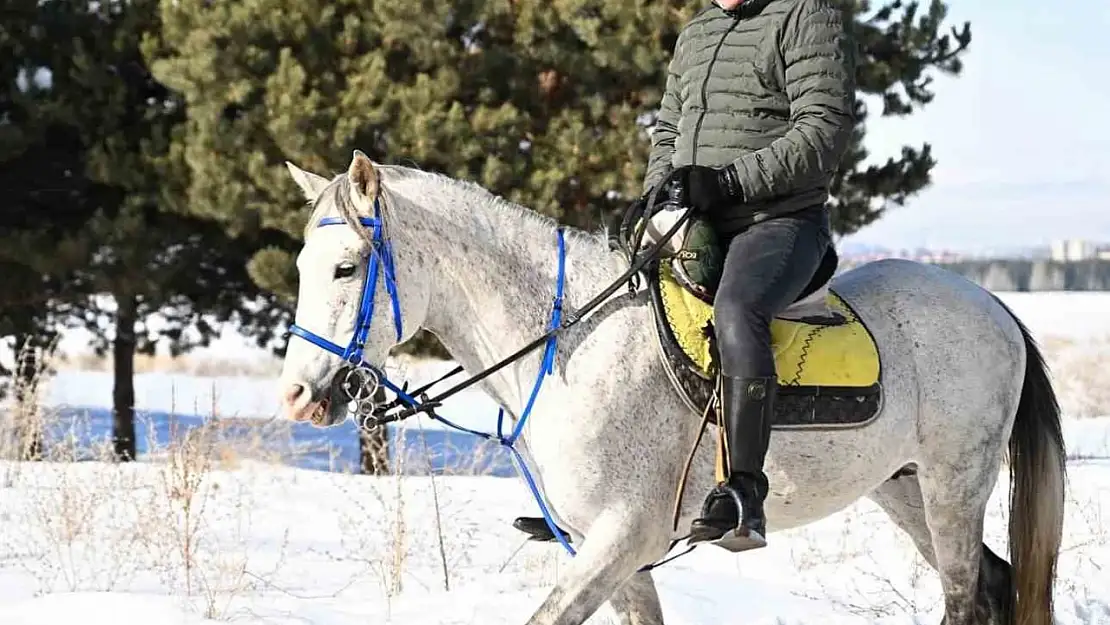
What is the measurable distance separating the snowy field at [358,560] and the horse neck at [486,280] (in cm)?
192

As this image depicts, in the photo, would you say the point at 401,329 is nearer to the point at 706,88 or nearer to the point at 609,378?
the point at 609,378

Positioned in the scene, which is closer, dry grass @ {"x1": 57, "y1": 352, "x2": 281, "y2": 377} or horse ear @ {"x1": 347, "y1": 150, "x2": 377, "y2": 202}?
horse ear @ {"x1": 347, "y1": 150, "x2": 377, "y2": 202}

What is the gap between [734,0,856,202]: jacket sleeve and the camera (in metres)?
3.44

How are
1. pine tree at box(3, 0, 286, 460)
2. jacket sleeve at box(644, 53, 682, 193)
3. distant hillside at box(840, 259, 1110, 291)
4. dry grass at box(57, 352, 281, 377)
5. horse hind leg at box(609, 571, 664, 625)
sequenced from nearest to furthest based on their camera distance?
horse hind leg at box(609, 571, 664, 625)
jacket sleeve at box(644, 53, 682, 193)
pine tree at box(3, 0, 286, 460)
dry grass at box(57, 352, 281, 377)
distant hillside at box(840, 259, 1110, 291)

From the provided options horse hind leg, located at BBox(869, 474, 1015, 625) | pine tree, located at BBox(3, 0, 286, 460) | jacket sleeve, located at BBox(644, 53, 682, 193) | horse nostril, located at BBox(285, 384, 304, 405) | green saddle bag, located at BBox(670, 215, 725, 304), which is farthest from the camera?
pine tree, located at BBox(3, 0, 286, 460)

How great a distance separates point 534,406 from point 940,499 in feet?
5.58

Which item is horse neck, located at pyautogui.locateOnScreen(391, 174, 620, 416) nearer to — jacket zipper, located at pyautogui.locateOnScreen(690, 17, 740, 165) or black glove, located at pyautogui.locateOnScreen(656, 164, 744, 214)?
black glove, located at pyautogui.locateOnScreen(656, 164, 744, 214)

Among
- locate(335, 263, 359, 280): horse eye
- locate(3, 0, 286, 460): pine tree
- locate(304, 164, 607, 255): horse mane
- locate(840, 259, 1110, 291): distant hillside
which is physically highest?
locate(840, 259, 1110, 291): distant hillside

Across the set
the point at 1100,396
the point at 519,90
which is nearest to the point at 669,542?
the point at 519,90

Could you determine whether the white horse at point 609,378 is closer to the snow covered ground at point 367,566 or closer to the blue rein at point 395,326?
the blue rein at point 395,326

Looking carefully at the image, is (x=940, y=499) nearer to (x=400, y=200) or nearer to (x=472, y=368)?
(x=472, y=368)

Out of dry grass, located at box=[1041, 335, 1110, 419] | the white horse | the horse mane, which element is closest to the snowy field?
the white horse

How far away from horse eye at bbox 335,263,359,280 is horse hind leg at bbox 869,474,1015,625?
2347 mm

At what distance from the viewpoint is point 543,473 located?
3404mm
